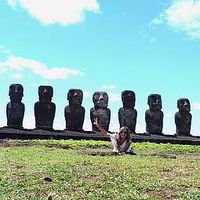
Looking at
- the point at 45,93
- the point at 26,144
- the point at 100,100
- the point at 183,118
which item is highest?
the point at 45,93

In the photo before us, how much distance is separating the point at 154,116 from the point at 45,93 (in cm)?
685

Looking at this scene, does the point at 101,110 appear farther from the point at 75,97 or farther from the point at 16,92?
the point at 16,92

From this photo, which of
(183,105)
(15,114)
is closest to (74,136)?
(15,114)

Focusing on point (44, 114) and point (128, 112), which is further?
point (128, 112)

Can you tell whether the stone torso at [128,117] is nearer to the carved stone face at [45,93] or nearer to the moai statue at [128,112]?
the moai statue at [128,112]

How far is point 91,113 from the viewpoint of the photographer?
32781mm

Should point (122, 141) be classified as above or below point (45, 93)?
below

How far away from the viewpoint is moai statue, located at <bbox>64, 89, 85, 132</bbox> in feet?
105

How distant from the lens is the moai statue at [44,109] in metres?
31.7

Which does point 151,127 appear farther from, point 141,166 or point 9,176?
point 9,176

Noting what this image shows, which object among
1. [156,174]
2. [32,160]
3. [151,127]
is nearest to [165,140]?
[151,127]

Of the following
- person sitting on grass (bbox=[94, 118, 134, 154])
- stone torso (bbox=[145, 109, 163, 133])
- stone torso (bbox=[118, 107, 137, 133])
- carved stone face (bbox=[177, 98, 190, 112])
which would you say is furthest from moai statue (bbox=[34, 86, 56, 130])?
person sitting on grass (bbox=[94, 118, 134, 154])

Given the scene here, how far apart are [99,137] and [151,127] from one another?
5192 millimetres

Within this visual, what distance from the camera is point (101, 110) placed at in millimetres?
32781
